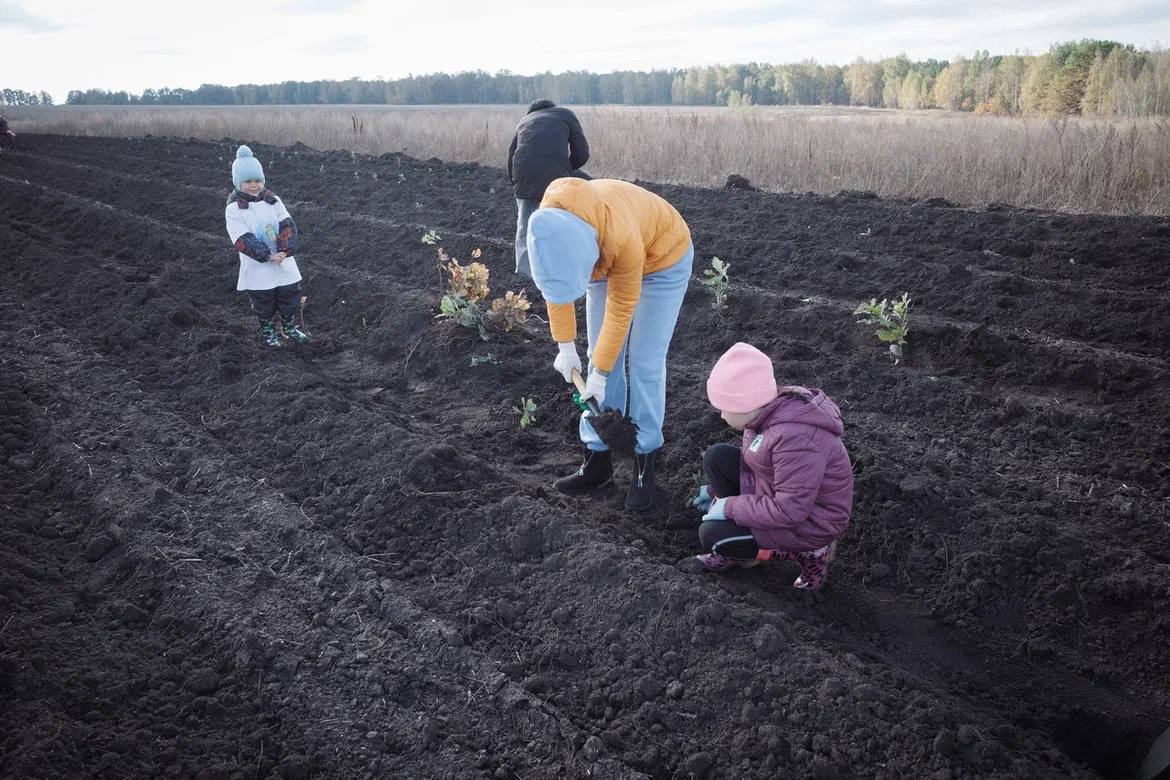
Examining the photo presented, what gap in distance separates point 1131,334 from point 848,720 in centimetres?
469

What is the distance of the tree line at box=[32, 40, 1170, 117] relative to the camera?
18.0 metres

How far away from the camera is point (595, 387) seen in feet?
11.9

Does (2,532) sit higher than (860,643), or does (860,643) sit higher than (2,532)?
(2,532)

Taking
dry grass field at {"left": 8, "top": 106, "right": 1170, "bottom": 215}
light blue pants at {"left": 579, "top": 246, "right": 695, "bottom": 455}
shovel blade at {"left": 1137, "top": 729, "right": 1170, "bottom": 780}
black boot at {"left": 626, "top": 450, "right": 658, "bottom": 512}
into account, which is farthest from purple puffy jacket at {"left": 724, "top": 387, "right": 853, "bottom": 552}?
dry grass field at {"left": 8, "top": 106, "right": 1170, "bottom": 215}

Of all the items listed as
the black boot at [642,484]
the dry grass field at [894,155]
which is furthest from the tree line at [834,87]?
the black boot at [642,484]

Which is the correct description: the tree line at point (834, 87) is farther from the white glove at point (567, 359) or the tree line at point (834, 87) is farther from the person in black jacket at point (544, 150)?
the white glove at point (567, 359)

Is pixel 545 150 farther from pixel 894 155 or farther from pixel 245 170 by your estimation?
pixel 894 155

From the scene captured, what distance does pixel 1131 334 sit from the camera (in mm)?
5754

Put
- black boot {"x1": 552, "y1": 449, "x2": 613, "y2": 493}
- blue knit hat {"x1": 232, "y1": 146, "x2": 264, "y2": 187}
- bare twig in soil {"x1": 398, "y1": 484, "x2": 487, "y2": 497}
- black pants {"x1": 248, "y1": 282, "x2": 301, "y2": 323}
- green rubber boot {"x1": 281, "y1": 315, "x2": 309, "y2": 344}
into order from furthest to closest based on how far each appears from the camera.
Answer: green rubber boot {"x1": 281, "y1": 315, "x2": 309, "y2": 344} → black pants {"x1": 248, "y1": 282, "x2": 301, "y2": 323} → blue knit hat {"x1": 232, "y1": 146, "x2": 264, "y2": 187} → black boot {"x1": 552, "y1": 449, "x2": 613, "y2": 493} → bare twig in soil {"x1": 398, "y1": 484, "x2": 487, "y2": 497}

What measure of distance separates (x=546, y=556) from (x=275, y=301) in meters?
3.86

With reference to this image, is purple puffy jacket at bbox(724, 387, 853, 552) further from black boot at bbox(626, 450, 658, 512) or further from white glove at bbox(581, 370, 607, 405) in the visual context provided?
black boot at bbox(626, 450, 658, 512)

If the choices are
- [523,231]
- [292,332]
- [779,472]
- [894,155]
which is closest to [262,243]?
[292,332]

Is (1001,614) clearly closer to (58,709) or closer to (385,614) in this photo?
(385,614)

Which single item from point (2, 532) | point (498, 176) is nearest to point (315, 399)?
point (2, 532)
